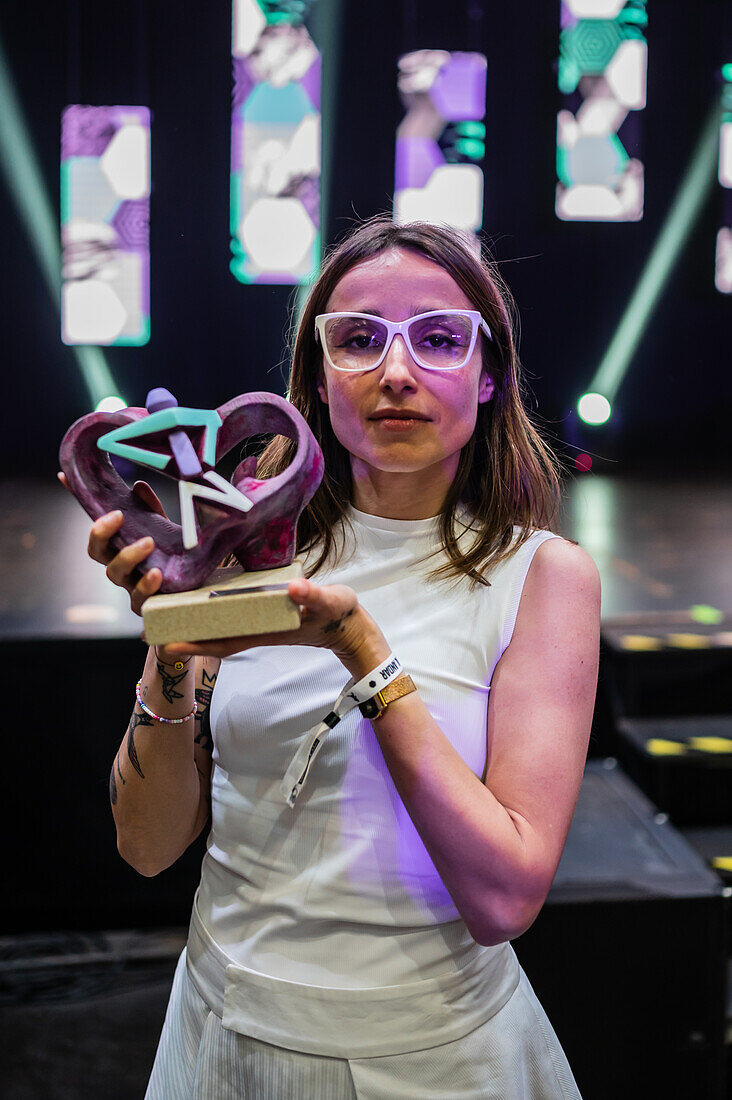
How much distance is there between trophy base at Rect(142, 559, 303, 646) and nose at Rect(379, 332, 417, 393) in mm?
253

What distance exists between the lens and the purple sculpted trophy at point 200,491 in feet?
3.20

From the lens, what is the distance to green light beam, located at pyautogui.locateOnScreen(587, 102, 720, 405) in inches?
214

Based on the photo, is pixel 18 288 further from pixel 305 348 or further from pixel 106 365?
pixel 305 348

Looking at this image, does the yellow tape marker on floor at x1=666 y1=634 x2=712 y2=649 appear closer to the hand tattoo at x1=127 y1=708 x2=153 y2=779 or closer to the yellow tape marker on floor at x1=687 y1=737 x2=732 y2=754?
the yellow tape marker on floor at x1=687 y1=737 x2=732 y2=754

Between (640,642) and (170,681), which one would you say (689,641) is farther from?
(170,681)

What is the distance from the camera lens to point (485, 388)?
1.18 m

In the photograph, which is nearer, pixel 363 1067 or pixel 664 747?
pixel 363 1067

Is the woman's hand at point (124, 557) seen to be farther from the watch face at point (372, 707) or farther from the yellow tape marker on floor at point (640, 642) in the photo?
the yellow tape marker on floor at point (640, 642)

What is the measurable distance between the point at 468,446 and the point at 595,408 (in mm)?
4768

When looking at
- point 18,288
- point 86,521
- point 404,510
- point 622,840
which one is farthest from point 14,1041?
point 18,288

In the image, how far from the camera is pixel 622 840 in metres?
1.99

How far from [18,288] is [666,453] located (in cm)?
400

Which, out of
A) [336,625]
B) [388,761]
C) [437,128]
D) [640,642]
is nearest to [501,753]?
[388,761]

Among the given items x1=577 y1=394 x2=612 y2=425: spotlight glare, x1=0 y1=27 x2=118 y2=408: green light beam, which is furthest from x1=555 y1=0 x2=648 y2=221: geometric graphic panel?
x1=0 y1=27 x2=118 y2=408: green light beam
